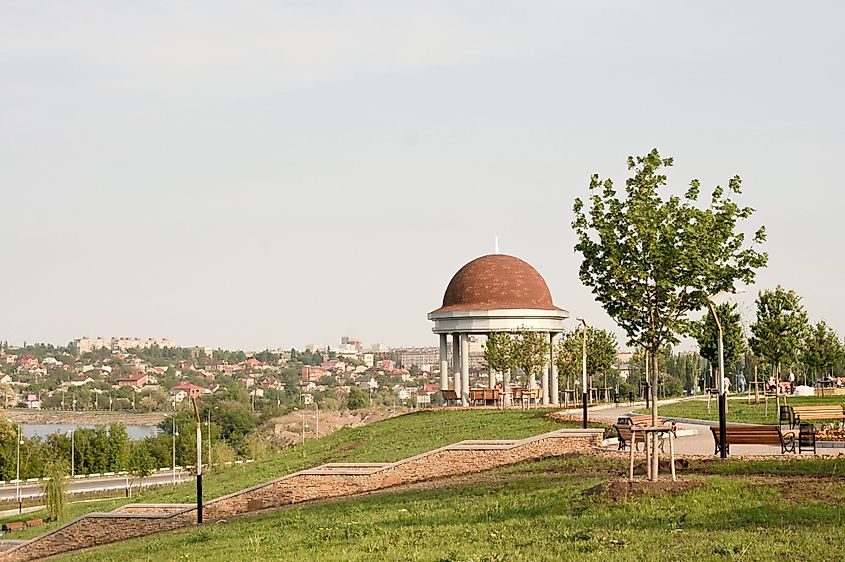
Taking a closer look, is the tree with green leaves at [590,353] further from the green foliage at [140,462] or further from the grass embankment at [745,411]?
the green foliage at [140,462]

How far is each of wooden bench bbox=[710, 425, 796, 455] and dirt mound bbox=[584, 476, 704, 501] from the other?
15.4ft

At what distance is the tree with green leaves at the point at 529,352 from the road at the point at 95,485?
2779 cm

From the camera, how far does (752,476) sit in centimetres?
1891

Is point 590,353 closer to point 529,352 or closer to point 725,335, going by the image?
point 529,352

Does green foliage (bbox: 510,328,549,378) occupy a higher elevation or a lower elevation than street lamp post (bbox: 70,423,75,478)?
higher

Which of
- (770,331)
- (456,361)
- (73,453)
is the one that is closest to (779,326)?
(770,331)

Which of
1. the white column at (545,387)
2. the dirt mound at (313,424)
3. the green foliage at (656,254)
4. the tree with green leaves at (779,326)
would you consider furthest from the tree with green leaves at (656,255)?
the dirt mound at (313,424)

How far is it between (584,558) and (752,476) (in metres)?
7.01

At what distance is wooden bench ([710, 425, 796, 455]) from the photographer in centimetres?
2158

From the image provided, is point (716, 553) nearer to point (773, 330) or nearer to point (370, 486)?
point (370, 486)

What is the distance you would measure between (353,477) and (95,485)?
53.2 metres

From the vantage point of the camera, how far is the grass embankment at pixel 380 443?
102ft

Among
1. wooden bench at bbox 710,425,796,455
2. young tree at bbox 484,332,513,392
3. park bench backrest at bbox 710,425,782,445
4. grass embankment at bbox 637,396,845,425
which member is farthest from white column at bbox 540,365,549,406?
park bench backrest at bbox 710,425,782,445

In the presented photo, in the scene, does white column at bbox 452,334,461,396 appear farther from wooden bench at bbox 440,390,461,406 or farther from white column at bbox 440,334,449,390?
wooden bench at bbox 440,390,461,406
